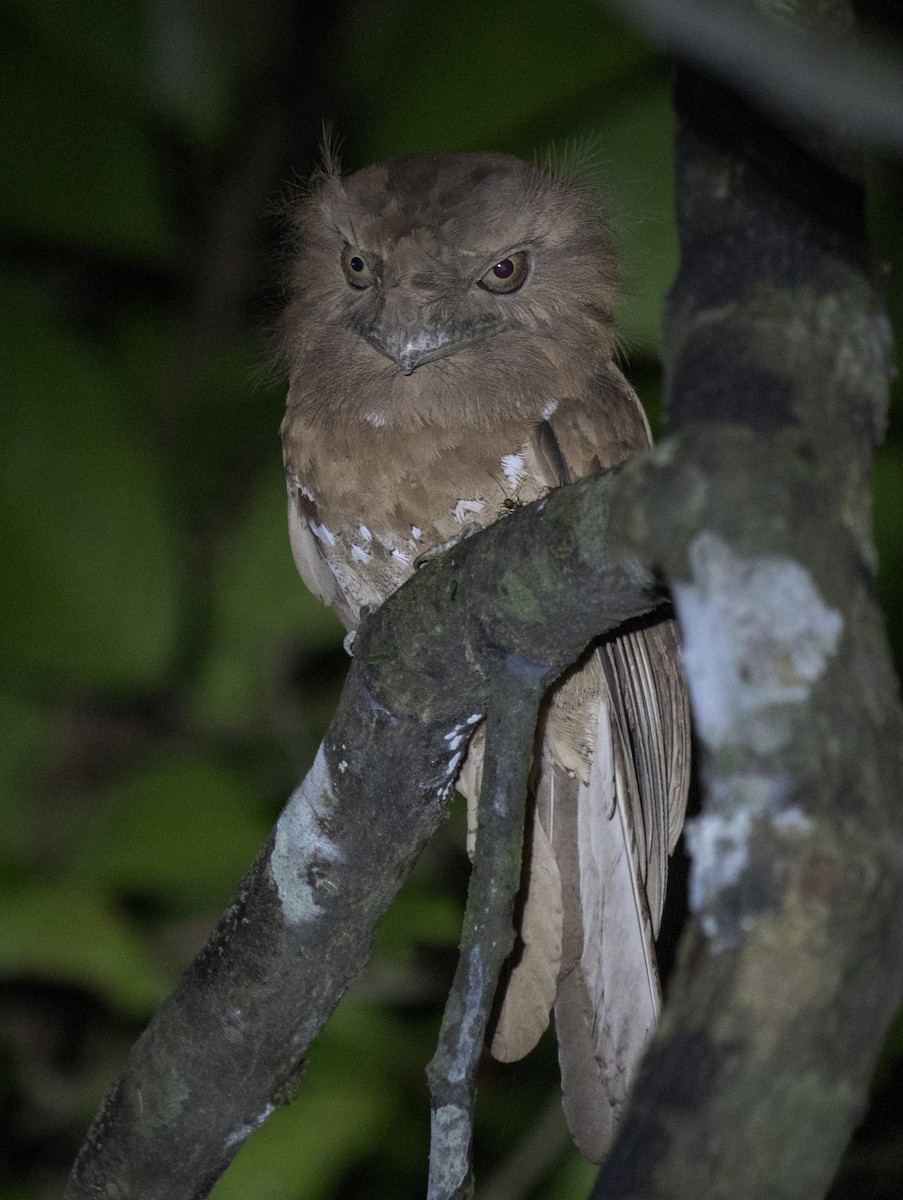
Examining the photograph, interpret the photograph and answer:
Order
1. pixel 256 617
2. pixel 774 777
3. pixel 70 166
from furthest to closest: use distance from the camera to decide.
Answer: pixel 70 166
pixel 256 617
pixel 774 777

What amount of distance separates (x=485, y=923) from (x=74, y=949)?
179 cm

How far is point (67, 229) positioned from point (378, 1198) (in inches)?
114

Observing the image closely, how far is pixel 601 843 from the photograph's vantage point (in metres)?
2.02

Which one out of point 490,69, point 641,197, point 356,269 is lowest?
point 356,269

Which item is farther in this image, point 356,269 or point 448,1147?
point 356,269

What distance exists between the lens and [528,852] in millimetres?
2008

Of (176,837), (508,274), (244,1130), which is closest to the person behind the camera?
(244,1130)

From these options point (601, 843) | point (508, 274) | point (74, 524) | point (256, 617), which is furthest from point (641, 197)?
point (74, 524)

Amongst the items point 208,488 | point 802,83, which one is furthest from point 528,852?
point 208,488

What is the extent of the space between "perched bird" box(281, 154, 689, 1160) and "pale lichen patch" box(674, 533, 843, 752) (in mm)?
939

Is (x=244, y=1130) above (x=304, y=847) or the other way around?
the other way around

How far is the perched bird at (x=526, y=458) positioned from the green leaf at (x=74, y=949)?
1.15 m

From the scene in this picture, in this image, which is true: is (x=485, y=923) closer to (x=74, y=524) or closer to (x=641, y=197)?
(x=641, y=197)

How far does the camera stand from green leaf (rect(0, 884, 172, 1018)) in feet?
8.89
